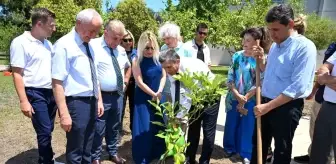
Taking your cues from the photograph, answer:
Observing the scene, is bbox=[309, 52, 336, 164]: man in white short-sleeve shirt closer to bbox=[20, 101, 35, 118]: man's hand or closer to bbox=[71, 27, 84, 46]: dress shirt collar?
bbox=[71, 27, 84, 46]: dress shirt collar

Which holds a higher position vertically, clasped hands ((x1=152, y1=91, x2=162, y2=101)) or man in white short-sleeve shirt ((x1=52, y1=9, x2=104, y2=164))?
man in white short-sleeve shirt ((x1=52, y1=9, x2=104, y2=164))

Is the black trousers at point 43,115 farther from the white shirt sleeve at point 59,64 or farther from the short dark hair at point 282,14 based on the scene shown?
the short dark hair at point 282,14

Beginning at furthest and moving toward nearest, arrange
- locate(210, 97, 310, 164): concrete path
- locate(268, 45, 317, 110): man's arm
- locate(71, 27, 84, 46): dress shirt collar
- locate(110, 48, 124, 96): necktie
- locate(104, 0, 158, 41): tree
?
locate(104, 0, 158, 41): tree → locate(210, 97, 310, 164): concrete path → locate(110, 48, 124, 96): necktie → locate(71, 27, 84, 46): dress shirt collar → locate(268, 45, 317, 110): man's arm

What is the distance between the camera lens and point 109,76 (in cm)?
395

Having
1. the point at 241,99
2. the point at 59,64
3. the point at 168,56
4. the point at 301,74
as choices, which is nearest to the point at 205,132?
the point at 241,99

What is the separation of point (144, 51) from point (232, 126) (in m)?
1.66

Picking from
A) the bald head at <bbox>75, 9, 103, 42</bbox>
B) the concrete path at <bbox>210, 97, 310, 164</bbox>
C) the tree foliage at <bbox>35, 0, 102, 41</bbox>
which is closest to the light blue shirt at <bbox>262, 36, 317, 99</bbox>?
the bald head at <bbox>75, 9, 103, 42</bbox>

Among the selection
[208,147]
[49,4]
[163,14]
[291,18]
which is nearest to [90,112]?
[208,147]

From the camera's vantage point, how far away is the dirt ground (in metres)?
4.48

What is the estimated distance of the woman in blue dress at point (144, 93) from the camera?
409 cm

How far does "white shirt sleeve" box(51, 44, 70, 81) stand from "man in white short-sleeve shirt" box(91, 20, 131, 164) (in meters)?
0.86

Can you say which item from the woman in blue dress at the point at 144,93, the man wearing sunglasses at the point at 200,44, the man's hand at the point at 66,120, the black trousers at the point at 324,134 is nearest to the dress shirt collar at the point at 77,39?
the man's hand at the point at 66,120

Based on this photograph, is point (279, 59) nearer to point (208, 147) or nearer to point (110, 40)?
point (208, 147)

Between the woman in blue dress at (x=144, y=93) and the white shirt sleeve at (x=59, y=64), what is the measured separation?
121cm
